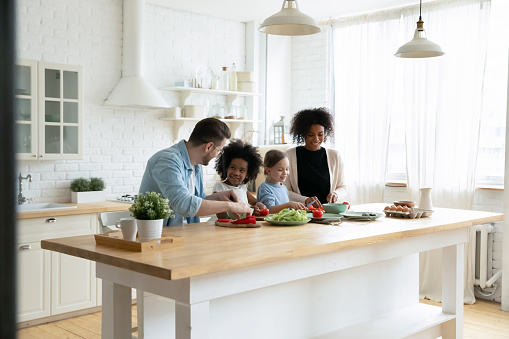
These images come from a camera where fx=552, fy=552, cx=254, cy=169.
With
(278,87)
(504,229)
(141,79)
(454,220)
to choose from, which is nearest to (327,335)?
(454,220)

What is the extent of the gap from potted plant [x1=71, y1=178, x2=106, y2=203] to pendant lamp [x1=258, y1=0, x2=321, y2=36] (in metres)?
2.64

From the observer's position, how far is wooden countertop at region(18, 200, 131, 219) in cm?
448

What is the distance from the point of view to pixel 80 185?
5215 mm

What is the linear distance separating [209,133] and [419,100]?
131 inches

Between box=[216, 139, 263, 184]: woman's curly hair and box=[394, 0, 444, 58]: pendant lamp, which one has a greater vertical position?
box=[394, 0, 444, 58]: pendant lamp

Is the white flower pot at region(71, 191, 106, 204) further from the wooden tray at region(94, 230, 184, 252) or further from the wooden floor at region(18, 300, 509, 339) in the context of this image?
the wooden tray at region(94, 230, 184, 252)

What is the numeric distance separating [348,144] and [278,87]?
1264mm

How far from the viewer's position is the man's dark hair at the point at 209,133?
10.0 feet

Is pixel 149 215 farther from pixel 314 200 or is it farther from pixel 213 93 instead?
pixel 213 93

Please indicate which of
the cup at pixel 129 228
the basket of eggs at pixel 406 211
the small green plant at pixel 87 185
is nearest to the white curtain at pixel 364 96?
the basket of eggs at pixel 406 211

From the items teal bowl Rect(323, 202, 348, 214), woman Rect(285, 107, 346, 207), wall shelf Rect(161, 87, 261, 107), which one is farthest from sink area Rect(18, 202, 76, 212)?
teal bowl Rect(323, 202, 348, 214)

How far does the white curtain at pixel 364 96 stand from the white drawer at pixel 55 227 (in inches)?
116

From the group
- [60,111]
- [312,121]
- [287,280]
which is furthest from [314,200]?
[60,111]

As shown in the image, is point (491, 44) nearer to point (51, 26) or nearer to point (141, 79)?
point (141, 79)
